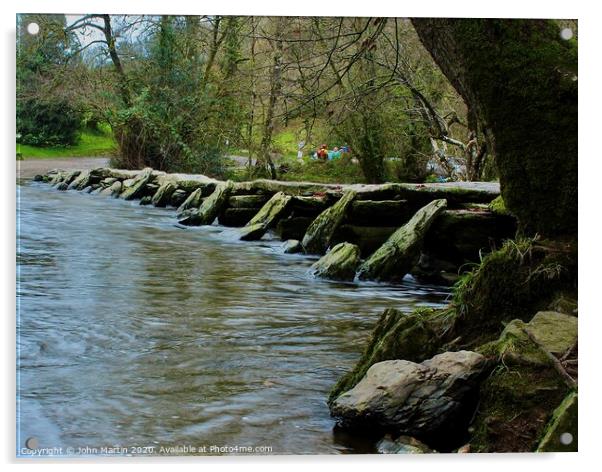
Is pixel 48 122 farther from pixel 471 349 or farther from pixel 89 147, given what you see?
pixel 471 349

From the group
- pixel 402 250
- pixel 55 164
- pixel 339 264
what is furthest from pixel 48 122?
pixel 402 250

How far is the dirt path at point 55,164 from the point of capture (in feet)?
13.2

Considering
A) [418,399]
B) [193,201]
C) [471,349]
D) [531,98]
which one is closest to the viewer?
[418,399]

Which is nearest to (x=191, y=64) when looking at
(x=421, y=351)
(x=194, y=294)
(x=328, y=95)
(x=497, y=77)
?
(x=328, y=95)

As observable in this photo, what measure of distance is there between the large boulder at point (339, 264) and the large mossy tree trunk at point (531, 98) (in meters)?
2.55

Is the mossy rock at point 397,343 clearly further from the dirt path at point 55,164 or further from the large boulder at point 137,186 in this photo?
the large boulder at point 137,186

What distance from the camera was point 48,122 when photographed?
4363mm

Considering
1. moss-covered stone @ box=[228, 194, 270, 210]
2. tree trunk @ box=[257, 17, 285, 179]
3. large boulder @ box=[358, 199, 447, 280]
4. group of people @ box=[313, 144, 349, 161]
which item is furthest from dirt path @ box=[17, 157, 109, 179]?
large boulder @ box=[358, 199, 447, 280]

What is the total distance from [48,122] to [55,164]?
253mm

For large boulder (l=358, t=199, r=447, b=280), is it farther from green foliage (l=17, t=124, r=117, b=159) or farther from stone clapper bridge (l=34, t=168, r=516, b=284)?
green foliage (l=17, t=124, r=117, b=159)

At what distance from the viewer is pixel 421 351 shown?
3980mm

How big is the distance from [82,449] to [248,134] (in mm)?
2664

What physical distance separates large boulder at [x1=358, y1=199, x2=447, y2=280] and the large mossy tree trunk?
2.41 m
